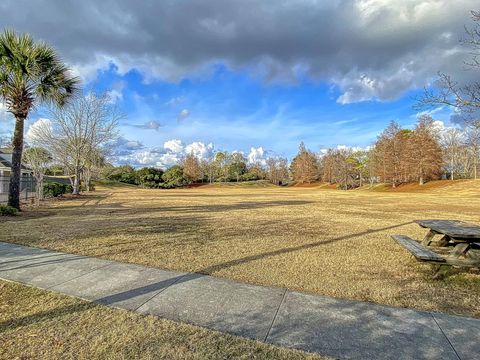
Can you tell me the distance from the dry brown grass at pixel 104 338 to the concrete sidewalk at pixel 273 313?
166mm

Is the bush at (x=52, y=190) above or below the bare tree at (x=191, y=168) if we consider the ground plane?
below

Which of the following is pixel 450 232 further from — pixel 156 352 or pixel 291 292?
pixel 156 352

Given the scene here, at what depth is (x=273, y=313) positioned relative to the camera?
308 cm

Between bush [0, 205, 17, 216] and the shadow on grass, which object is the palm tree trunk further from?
the shadow on grass

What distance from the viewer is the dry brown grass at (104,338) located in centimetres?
236

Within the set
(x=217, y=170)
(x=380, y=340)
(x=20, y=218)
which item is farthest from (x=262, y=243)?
(x=217, y=170)

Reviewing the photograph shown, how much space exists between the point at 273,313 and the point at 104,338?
1632 millimetres

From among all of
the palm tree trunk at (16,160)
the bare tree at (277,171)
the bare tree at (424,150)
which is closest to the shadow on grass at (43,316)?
the palm tree trunk at (16,160)

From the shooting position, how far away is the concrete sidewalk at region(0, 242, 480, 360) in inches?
99.8

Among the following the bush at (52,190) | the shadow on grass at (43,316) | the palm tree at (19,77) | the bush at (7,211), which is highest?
the palm tree at (19,77)

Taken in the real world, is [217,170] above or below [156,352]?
above

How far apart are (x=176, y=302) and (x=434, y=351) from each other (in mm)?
2516

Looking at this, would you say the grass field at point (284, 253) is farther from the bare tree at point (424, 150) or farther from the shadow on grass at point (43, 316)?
the bare tree at point (424, 150)

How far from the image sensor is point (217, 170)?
84.3 m
